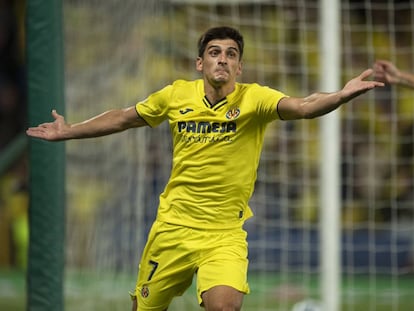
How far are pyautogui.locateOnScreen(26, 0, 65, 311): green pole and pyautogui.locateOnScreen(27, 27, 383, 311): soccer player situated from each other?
38.2 inches

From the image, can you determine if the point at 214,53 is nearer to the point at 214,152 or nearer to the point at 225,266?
the point at 214,152

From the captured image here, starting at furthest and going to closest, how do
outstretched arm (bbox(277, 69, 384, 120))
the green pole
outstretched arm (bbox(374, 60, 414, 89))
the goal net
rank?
the goal net → the green pole → outstretched arm (bbox(374, 60, 414, 89)) → outstretched arm (bbox(277, 69, 384, 120))

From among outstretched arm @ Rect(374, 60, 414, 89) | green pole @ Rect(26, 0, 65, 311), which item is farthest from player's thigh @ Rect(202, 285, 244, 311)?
outstretched arm @ Rect(374, 60, 414, 89)

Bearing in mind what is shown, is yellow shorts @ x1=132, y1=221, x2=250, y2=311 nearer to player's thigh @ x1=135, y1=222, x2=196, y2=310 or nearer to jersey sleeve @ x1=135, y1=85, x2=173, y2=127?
player's thigh @ x1=135, y1=222, x2=196, y2=310

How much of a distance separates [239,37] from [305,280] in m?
6.23

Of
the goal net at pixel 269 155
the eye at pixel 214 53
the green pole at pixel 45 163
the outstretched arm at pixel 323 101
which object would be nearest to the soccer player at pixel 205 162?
the eye at pixel 214 53

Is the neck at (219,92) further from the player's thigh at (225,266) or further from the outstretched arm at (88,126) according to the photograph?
the player's thigh at (225,266)

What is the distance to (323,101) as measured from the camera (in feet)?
20.2

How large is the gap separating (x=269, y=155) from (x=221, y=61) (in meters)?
5.88

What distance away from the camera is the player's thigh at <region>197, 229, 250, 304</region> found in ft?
21.5

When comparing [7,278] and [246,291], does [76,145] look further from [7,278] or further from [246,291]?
[246,291]

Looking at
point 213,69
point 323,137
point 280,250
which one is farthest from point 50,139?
point 280,250

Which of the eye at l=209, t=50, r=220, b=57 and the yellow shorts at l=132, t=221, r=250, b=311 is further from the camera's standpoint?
the eye at l=209, t=50, r=220, b=57

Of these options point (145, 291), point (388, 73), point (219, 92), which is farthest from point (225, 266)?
point (388, 73)
